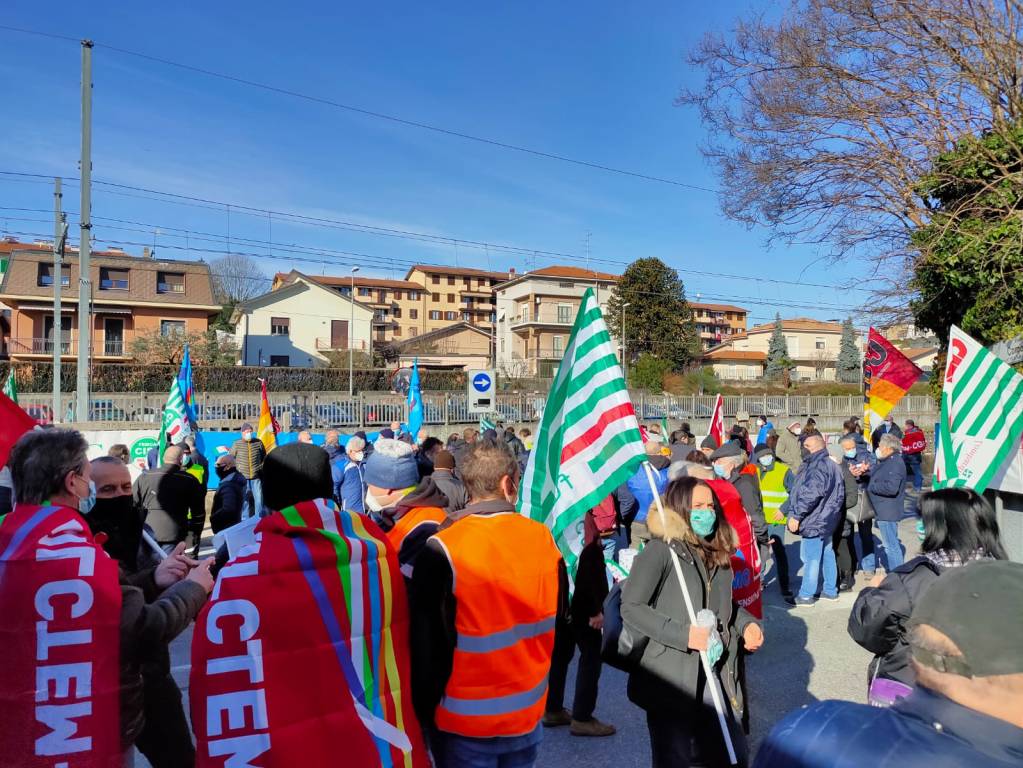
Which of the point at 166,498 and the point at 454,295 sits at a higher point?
the point at 454,295

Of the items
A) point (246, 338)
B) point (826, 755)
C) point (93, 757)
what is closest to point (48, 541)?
point (93, 757)

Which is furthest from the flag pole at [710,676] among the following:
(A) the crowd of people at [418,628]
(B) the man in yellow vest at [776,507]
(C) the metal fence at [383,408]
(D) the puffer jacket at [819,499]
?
(C) the metal fence at [383,408]

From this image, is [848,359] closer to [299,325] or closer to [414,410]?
[299,325]

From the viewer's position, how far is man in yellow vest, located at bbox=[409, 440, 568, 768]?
2496 mm

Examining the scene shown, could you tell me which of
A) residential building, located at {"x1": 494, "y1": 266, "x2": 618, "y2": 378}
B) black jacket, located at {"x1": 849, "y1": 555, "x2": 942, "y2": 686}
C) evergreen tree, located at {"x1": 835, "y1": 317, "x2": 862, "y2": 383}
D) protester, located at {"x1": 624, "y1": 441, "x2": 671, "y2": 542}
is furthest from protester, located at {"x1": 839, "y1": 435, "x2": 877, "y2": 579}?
evergreen tree, located at {"x1": 835, "y1": 317, "x2": 862, "y2": 383}

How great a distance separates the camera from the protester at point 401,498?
10.2ft

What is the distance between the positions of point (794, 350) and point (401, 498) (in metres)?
90.2

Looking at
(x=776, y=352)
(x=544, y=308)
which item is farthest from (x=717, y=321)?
(x=544, y=308)

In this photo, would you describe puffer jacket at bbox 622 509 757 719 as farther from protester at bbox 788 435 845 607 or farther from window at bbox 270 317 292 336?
window at bbox 270 317 292 336

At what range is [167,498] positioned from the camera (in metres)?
6.99

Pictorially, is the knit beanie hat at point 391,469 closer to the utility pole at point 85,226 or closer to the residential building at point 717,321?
the utility pole at point 85,226

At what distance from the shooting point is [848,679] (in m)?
5.55

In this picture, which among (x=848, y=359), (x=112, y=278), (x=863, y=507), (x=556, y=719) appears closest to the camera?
(x=556, y=719)

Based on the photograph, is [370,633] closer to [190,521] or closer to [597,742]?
[597,742]
